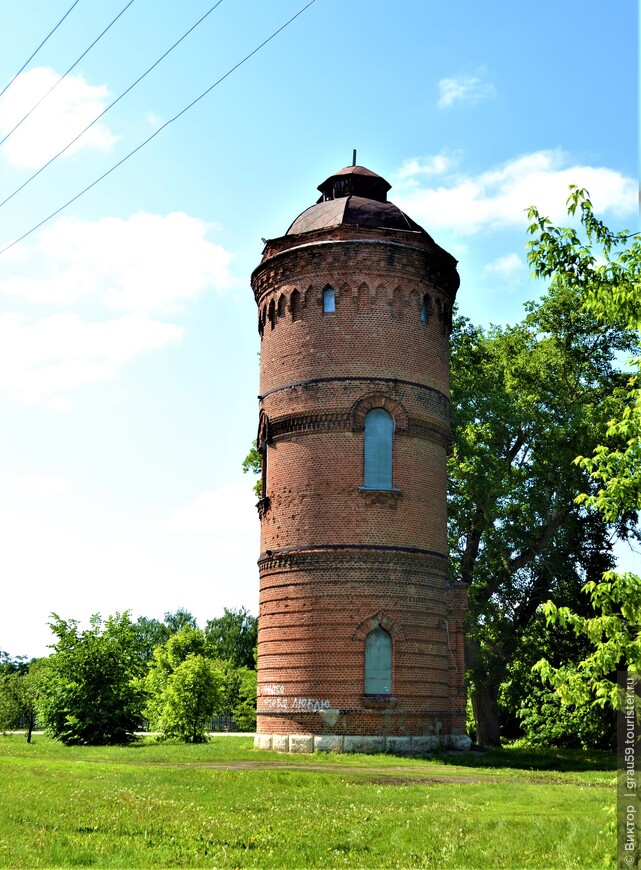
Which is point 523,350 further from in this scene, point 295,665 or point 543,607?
point 543,607

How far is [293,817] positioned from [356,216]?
54.7 ft

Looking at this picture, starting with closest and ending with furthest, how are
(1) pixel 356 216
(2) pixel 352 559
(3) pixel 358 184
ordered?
(2) pixel 352 559 < (1) pixel 356 216 < (3) pixel 358 184

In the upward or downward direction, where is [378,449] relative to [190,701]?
upward

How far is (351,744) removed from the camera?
70.2ft

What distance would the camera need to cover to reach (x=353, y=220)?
24516 millimetres

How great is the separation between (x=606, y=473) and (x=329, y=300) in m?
15.1

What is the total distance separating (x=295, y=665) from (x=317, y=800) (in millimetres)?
9187

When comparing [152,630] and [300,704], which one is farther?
[152,630]

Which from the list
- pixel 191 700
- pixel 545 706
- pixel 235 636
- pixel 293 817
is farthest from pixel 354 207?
pixel 235 636

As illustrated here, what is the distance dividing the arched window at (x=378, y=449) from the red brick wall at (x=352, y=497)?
0.20m

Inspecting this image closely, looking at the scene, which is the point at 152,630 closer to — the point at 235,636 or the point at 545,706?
the point at 235,636

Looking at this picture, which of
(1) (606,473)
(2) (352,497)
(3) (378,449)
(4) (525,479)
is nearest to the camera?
(1) (606,473)

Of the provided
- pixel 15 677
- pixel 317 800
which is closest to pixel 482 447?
pixel 317 800

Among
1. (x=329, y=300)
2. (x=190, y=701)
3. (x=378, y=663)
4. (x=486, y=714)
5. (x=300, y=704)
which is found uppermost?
(x=329, y=300)
